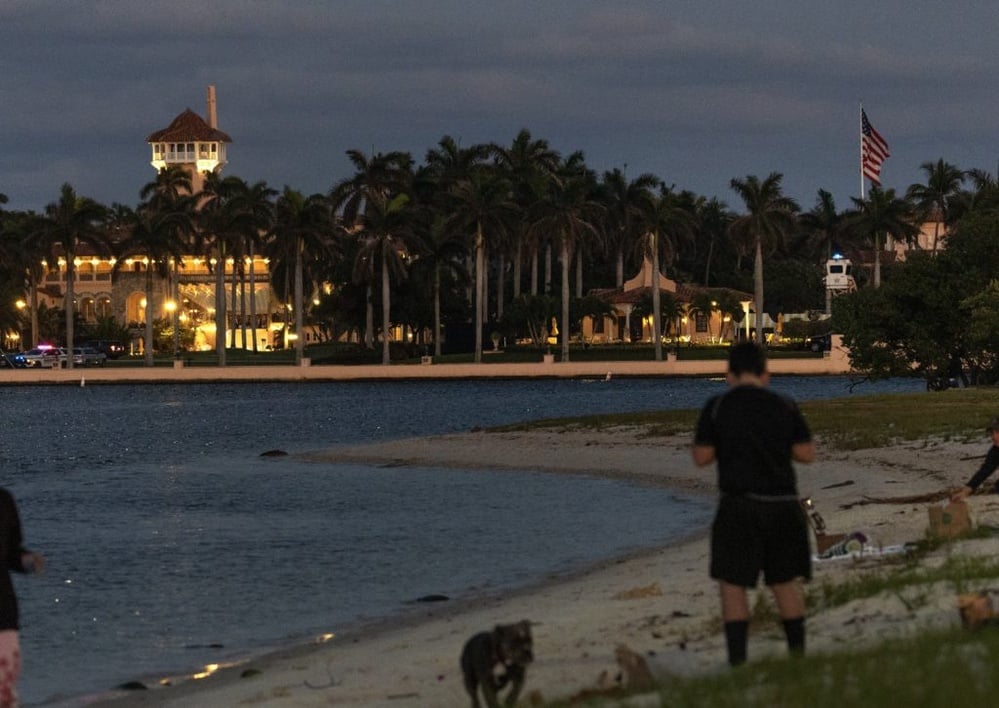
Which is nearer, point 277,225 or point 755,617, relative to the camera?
point 755,617

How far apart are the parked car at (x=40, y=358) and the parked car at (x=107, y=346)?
420 cm

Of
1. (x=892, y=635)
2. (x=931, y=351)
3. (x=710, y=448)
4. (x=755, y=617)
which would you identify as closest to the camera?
(x=710, y=448)

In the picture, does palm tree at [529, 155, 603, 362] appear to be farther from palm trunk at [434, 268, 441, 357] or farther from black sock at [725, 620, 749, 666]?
black sock at [725, 620, 749, 666]

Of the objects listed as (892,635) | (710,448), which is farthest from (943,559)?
(710,448)

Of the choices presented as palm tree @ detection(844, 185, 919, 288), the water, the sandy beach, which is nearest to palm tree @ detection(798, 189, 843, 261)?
palm tree @ detection(844, 185, 919, 288)

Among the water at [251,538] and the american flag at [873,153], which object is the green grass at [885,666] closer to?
the water at [251,538]

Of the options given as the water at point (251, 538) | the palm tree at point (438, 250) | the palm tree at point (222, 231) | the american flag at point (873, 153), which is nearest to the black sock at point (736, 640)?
the water at point (251, 538)

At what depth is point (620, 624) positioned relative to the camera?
16.9 meters

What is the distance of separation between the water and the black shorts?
27.5 ft

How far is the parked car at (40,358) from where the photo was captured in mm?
140875

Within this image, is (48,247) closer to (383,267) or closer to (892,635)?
(383,267)

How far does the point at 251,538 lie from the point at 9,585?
75.2 ft

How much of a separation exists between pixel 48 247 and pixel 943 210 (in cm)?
6498

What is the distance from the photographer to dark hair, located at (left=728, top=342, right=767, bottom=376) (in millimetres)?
11562
